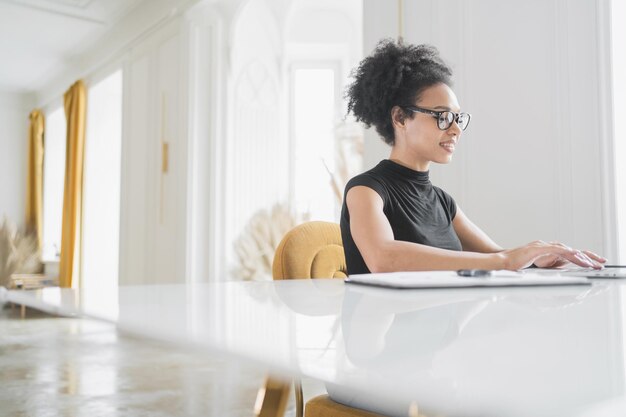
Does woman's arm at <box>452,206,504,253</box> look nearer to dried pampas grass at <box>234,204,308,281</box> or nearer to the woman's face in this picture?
the woman's face

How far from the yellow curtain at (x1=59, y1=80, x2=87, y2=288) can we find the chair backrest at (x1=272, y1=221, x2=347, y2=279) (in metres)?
6.04

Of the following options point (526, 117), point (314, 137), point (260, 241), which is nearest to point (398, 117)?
point (526, 117)

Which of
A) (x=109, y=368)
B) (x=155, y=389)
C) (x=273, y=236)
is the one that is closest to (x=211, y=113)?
(x=273, y=236)

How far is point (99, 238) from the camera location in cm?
737

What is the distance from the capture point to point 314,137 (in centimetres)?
542

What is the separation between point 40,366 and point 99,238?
12.3ft

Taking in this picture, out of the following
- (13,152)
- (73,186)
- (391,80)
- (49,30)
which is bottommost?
(391,80)

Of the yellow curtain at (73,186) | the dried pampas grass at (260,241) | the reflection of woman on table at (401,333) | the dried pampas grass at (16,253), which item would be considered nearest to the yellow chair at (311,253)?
the reflection of woman on table at (401,333)

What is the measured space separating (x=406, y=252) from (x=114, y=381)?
2485 mm

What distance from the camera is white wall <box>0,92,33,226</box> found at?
878 cm

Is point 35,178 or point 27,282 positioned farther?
point 35,178

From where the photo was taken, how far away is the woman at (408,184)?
4.33ft

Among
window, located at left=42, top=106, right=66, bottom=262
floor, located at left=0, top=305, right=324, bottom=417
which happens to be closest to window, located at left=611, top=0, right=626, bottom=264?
floor, located at left=0, top=305, right=324, bottom=417

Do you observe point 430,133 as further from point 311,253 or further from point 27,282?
point 27,282
